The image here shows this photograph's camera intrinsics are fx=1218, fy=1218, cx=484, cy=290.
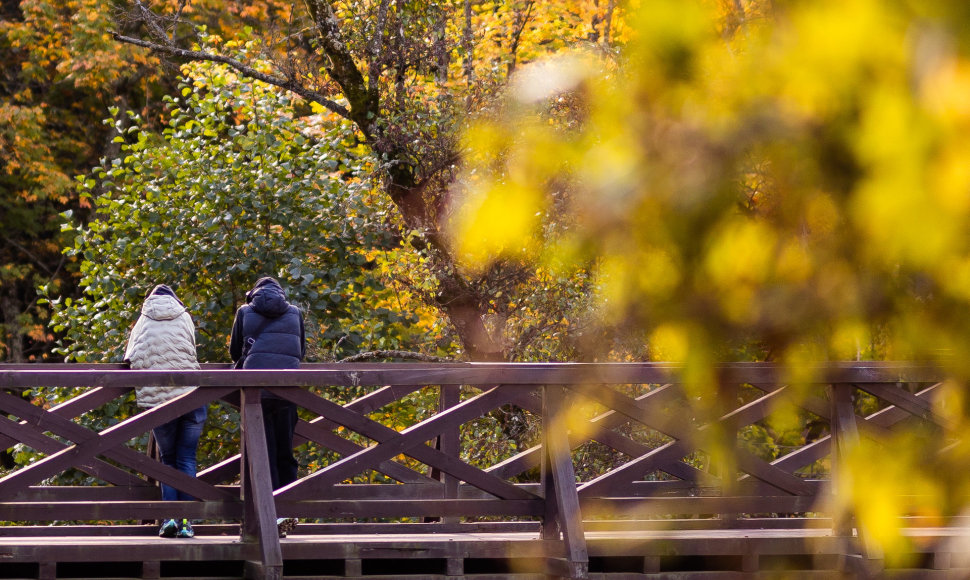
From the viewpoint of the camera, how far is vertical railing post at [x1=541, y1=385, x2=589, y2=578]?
16.9ft

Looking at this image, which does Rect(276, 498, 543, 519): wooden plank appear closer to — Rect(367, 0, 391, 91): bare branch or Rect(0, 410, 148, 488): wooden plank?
Rect(0, 410, 148, 488): wooden plank

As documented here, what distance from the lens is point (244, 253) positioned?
32.9ft

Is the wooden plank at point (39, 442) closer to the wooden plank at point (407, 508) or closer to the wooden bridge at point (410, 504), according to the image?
the wooden bridge at point (410, 504)

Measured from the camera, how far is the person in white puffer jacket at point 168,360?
6.16 m

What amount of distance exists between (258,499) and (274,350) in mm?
1188

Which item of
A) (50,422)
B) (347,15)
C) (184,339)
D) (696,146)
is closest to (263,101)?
(347,15)

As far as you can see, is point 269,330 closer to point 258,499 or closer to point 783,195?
point 258,499

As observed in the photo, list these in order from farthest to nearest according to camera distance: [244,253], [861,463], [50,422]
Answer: [244,253], [50,422], [861,463]

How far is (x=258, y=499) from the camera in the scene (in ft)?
17.1

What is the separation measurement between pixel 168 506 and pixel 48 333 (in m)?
14.7

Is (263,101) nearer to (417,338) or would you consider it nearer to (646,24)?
(417,338)

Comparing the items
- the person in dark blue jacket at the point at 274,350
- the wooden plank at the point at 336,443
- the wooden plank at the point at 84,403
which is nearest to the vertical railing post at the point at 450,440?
the wooden plank at the point at 336,443

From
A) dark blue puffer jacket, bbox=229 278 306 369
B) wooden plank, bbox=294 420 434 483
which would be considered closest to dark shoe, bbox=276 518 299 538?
wooden plank, bbox=294 420 434 483

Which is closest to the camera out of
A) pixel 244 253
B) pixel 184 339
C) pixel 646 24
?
pixel 646 24
